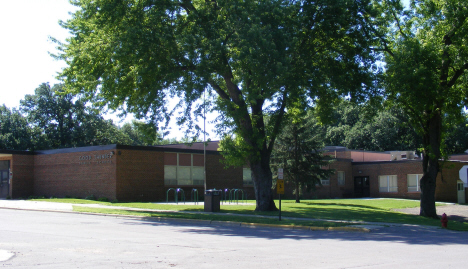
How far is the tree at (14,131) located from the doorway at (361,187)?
41772mm

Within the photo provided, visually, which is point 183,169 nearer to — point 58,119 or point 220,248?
point 220,248

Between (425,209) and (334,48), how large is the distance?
367 inches

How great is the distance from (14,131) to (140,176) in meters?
34.7

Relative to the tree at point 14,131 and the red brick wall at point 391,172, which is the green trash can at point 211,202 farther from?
the tree at point 14,131

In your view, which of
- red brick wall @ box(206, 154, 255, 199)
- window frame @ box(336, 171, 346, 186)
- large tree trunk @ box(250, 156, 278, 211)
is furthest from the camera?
window frame @ box(336, 171, 346, 186)

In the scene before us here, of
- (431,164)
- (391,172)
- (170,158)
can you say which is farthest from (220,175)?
(431,164)

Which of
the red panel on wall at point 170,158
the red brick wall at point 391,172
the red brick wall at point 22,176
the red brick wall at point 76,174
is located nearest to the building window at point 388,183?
the red brick wall at point 391,172

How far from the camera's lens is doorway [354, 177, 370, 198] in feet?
169

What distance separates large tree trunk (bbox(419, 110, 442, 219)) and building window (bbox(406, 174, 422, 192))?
23973mm

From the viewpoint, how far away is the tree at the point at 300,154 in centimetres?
3519

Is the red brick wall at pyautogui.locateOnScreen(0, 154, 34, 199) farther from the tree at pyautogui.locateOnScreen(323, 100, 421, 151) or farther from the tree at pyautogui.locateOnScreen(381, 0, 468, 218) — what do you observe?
the tree at pyautogui.locateOnScreen(323, 100, 421, 151)

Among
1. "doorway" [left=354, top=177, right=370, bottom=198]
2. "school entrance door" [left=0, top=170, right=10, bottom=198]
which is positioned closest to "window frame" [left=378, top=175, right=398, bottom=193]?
"doorway" [left=354, top=177, right=370, bottom=198]

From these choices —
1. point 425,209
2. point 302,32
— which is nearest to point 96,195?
point 302,32

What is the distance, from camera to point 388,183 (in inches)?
1922
